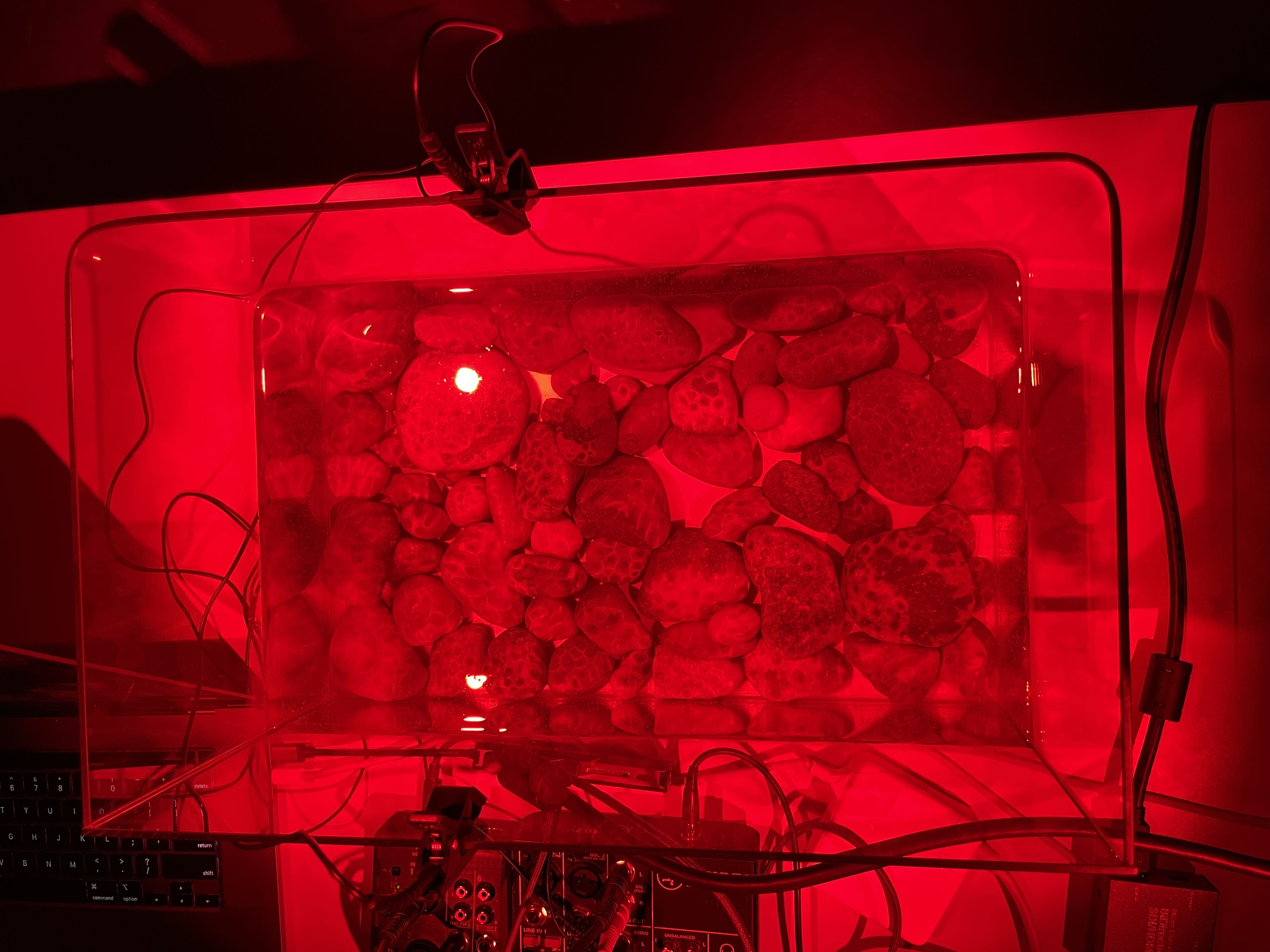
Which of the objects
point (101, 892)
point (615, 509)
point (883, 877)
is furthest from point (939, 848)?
point (101, 892)

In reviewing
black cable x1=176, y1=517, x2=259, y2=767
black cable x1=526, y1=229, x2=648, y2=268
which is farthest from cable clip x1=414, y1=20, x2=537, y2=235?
black cable x1=176, y1=517, x2=259, y2=767

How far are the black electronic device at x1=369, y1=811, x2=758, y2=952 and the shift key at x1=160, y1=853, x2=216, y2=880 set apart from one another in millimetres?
201

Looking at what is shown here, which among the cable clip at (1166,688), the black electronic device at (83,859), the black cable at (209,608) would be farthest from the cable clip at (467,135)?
the cable clip at (1166,688)

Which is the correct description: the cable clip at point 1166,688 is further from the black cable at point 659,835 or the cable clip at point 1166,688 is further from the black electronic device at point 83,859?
the black electronic device at point 83,859

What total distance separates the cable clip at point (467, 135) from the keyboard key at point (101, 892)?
751mm

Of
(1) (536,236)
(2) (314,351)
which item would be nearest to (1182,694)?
(1) (536,236)

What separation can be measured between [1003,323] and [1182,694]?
0.34 m

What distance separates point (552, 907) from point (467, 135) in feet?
2.12

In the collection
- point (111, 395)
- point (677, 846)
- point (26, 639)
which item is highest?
point (111, 395)

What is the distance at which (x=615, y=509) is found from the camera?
67 centimetres

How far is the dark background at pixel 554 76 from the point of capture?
675mm

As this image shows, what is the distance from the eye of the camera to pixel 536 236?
0.64 meters

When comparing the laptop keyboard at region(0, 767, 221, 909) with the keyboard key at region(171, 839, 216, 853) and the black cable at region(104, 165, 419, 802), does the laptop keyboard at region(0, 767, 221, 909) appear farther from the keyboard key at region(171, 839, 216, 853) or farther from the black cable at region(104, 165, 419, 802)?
the black cable at region(104, 165, 419, 802)

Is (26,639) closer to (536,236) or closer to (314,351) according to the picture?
(314,351)
